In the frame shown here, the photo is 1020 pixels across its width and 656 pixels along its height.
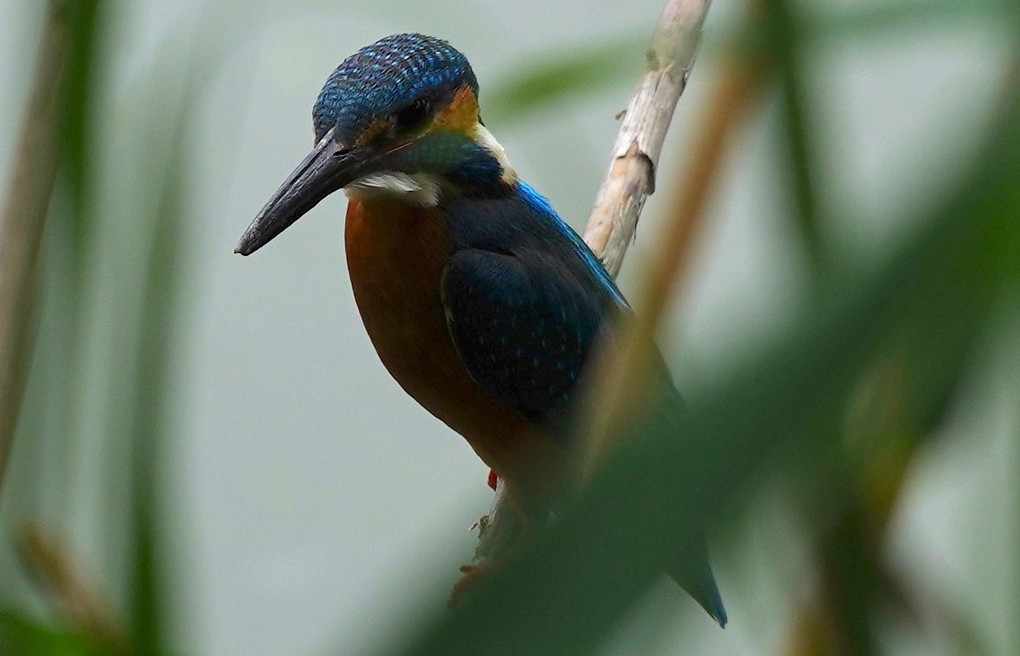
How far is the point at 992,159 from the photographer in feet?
1.05

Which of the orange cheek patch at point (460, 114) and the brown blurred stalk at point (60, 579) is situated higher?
the orange cheek patch at point (460, 114)

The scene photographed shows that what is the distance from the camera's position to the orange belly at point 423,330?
1649 millimetres

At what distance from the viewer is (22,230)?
2.37 feet

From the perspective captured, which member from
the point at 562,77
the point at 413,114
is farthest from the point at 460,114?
the point at 562,77

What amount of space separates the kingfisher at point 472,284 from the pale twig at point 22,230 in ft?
2.34

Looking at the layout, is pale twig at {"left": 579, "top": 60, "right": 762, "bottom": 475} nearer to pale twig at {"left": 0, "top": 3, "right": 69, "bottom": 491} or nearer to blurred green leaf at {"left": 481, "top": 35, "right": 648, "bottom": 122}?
blurred green leaf at {"left": 481, "top": 35, "right": 648, "bottom": 122}

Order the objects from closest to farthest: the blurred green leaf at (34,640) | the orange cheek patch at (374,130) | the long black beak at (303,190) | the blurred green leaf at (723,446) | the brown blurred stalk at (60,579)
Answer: the blurred green leaf at (723,446) < the blurred green leaf at (34,640) < the brown blurred stalk at (60,579) < the long black beak at (303,190) < the orange cheek patch at (374,130)

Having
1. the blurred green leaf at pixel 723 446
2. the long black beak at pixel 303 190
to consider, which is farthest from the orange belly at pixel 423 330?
the blurred green leaf at pixel 723 446

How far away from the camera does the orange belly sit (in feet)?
5.41

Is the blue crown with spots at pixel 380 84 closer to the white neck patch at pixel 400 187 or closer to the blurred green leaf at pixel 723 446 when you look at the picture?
the white neck patch at pixel 400 187

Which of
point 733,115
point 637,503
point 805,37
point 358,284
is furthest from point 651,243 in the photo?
point 358,284

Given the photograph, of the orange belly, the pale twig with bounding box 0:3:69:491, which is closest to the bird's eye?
the orange belly

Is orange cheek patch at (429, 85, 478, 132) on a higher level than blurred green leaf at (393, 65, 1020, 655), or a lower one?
lower

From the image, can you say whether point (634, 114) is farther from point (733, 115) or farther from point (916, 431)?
point (916, 431)
